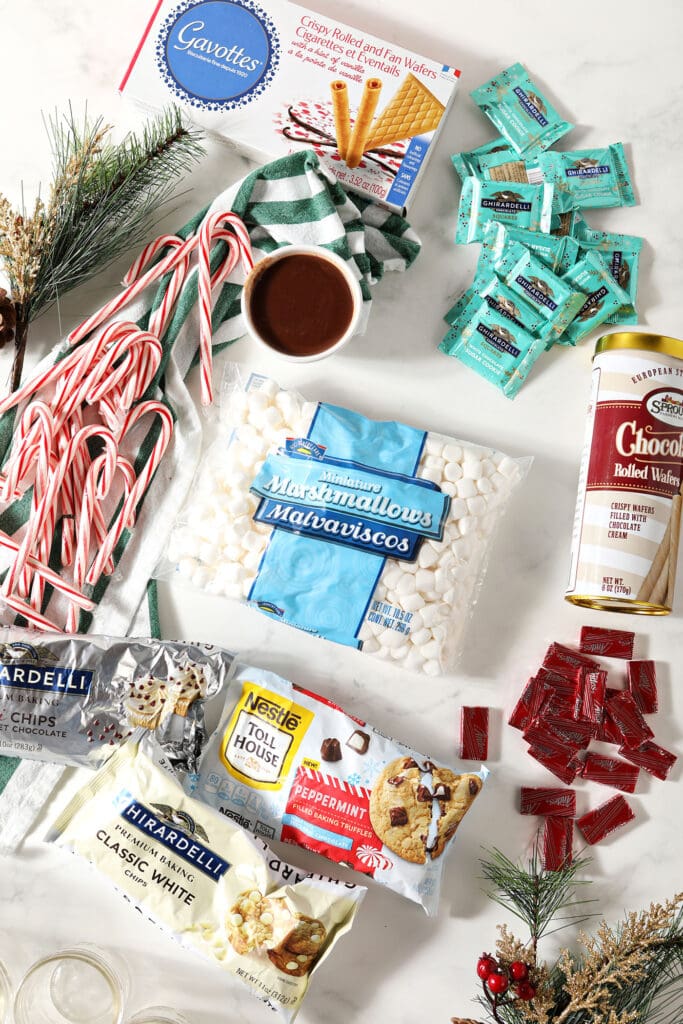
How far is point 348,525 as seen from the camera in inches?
49.7

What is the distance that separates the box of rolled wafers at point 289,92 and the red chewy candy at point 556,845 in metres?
1.00

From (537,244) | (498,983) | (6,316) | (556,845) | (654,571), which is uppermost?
(537,244)

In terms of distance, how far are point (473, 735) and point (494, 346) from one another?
0.62 m

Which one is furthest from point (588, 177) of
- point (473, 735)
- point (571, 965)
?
point (571, 965)

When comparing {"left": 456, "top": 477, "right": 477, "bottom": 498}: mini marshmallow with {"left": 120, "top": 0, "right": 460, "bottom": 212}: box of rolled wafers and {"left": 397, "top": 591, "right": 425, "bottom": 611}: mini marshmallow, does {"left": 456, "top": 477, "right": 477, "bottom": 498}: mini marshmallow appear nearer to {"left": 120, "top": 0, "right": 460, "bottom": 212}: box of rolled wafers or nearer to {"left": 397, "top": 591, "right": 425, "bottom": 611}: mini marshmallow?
{"left": 397, "top": 591, "right": 425, "bottom": 611}: mini marshmallow

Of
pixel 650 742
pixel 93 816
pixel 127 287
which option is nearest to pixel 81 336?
pixel 127 287

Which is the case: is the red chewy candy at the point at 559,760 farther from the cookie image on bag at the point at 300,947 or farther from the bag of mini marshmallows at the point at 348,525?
the cookie image on bag at the point at 300,947

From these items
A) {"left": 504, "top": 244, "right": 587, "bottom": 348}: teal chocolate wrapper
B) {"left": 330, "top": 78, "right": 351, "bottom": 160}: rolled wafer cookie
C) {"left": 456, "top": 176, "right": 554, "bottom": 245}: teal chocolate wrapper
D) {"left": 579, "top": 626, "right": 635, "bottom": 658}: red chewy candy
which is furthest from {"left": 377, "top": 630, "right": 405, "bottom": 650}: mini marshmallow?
{"left": 330, "top": 78, "right": 351, "bottom": 160}: rolled wafer cookie

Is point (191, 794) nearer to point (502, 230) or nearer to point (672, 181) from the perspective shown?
point (502, 230)

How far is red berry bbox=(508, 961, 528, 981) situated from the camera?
47.1 inches

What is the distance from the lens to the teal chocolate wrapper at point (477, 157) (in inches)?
55.4

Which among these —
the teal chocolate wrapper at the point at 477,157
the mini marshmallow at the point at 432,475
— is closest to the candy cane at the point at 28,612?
the mini marshmallow at the point at 432,475

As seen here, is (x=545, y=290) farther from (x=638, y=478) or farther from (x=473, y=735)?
(x=473, y=735)

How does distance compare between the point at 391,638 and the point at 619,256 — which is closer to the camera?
the point at 391,638
